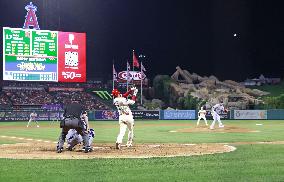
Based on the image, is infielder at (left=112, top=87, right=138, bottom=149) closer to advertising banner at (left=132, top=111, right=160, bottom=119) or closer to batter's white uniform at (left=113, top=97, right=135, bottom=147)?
batter's white uniform at (left=113, top=97, right=135, bottom=147)

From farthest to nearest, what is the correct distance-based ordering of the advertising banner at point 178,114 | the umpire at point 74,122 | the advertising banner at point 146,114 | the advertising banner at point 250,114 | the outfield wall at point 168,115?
the advertising banner at point 250,114
the advertising banner at point 178,114
the advertising banner at point 146,114
the outfield wall at point 168,115
the umpire at point 74,122

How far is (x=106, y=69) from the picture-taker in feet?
226

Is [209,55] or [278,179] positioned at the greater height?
[209,55]

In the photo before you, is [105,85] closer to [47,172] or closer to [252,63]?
[252,63]

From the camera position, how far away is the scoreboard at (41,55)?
42.9 metres

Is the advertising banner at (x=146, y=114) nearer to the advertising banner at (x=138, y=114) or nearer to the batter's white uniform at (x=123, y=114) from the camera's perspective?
the advertising banner at (x=138, y=114)

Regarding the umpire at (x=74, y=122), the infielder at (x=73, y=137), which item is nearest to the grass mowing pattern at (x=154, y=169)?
the umpire at (x=74, y=122)

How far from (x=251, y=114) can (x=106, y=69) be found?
26151mm

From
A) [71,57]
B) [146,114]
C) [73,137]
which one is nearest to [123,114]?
[73,137]

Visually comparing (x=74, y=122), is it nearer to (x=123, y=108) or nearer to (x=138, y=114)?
(x=123, y=108)

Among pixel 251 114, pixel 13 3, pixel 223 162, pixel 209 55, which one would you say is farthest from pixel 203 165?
pixel 13 3

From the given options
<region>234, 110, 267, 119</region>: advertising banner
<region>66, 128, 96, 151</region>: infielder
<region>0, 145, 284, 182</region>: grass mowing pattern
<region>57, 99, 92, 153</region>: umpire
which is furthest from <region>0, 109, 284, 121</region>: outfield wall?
<region>0, 145, 284, 182</region>: grass mowing pattern

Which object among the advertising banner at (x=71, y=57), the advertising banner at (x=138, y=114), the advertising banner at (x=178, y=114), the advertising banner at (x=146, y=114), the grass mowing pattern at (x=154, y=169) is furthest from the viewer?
the advertising banner at (x=178, y=114)

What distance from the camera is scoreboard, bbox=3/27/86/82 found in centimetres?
4288
